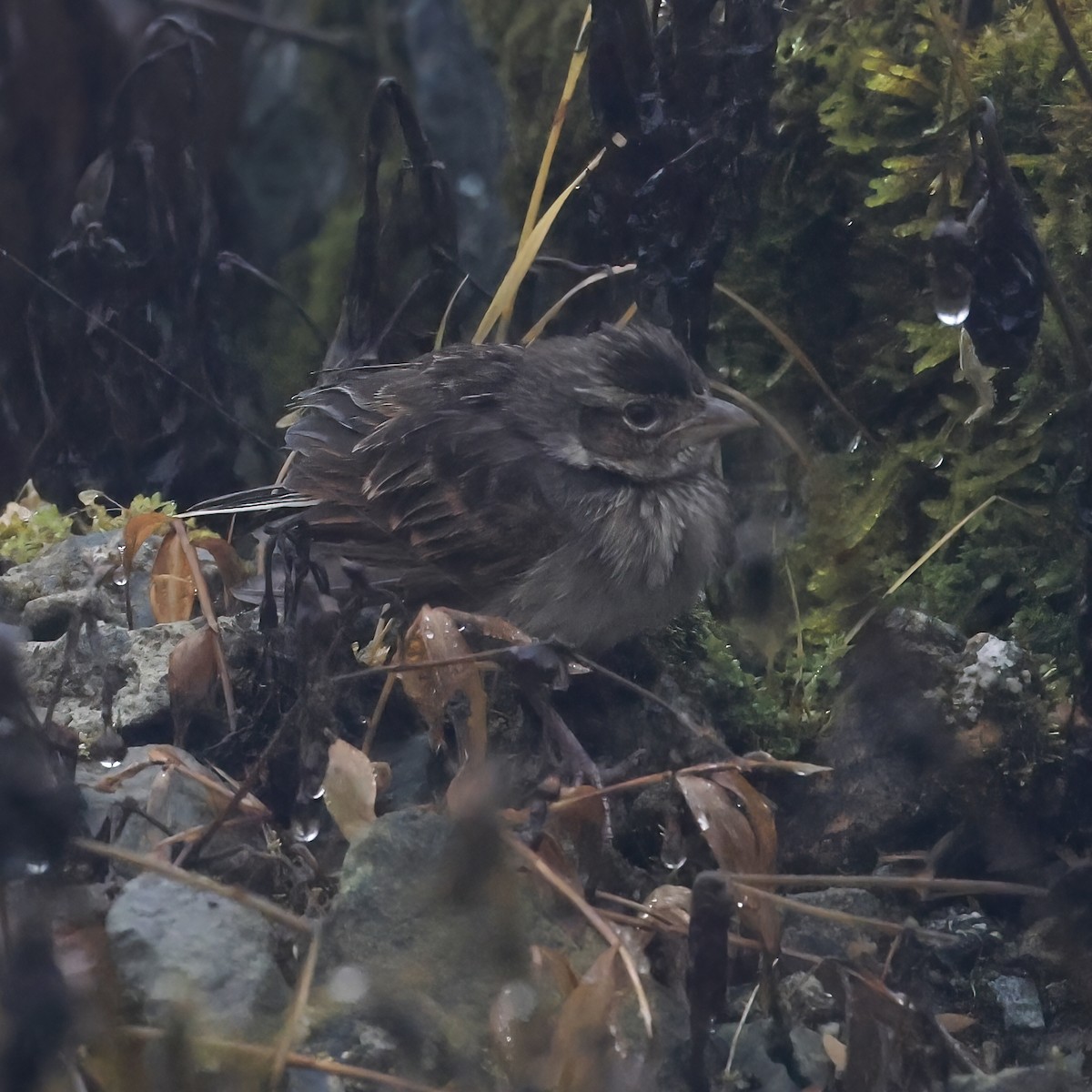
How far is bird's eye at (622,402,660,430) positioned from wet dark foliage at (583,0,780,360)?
389 millimetres

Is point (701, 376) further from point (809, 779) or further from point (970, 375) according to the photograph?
point (809, 779)

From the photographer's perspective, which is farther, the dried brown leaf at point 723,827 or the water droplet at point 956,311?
the water droplet at point 956,311

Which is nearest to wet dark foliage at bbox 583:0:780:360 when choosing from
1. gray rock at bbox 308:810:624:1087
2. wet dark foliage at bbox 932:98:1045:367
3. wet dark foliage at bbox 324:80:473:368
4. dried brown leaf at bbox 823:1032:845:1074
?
wet dark foliage at bbox 324:80:473:368

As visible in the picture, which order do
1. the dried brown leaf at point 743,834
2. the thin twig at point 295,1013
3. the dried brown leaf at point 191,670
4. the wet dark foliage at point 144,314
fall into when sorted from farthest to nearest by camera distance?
1. the wet dark foliage at point 144,314
2. the dried brown leaf at point 191,670
3. the dried brown leaf at point 743,834
4. the thin twig at point 295,1013

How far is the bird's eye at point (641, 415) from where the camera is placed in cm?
349

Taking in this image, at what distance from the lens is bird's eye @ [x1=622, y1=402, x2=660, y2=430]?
3.49 metres

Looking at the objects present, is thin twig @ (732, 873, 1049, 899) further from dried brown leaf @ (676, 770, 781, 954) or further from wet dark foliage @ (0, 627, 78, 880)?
wet dark foliage @ (0, 627, 78, 880)

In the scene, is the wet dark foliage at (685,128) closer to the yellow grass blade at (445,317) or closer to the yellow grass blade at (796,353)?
the yellow grass blade at (796,353)

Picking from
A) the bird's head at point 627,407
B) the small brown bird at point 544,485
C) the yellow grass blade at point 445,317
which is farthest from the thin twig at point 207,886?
the yellow grass blade at point 445,317

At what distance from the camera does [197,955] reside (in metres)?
1.82

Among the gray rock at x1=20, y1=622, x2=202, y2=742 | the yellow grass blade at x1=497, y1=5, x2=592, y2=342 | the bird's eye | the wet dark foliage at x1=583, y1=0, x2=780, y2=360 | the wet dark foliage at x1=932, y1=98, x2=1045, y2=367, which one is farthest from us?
the yellow grass blade at x1=497, y1=5, x2=592, y2=342

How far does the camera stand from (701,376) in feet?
11.5

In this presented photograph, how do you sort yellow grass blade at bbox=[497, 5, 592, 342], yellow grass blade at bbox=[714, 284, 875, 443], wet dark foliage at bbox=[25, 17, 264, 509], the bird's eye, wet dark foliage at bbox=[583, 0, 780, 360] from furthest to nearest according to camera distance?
wet dark foliage at bbox=[25, 17, 264, 509]
yellow grass blade at bbox=[497, 5, 592, 342]
yellow grass blade at bbox=[714, 284, 875, 443]
wet dark foliage at bbox=[583, 0, 780, 360]
the bird's eye

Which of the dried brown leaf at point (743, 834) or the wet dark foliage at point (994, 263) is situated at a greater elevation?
the wet dark foliage at point (994, 263)
